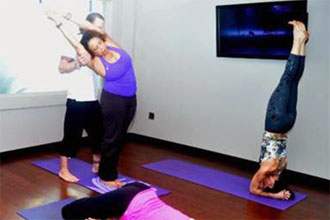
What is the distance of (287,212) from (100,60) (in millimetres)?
2029

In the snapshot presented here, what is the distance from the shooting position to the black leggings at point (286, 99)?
3084mm

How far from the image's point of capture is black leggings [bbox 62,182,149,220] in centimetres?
194

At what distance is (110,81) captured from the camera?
299 centimetres

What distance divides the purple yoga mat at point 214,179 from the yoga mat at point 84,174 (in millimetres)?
478

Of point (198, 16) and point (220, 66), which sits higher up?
point (198, 16)

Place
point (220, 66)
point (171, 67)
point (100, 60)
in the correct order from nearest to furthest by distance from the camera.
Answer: point (100, 60), point (220, 66), point (171, 67)

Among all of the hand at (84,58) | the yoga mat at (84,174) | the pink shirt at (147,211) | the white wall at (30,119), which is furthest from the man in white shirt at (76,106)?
the pink shirt at (147,211)

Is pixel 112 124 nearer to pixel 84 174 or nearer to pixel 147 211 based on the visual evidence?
pixel 84 174

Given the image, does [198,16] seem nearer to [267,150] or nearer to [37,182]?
[267,150]

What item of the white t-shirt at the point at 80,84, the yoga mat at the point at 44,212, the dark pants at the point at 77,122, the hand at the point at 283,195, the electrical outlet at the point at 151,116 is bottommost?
the hand at the point at 283,195

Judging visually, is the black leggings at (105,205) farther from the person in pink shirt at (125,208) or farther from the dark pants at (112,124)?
the dark pants at (112,124)

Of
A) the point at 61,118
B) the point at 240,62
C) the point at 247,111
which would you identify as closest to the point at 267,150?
the point at 247,111

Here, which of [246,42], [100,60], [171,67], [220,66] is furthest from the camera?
[171,67]

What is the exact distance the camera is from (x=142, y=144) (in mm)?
4965
